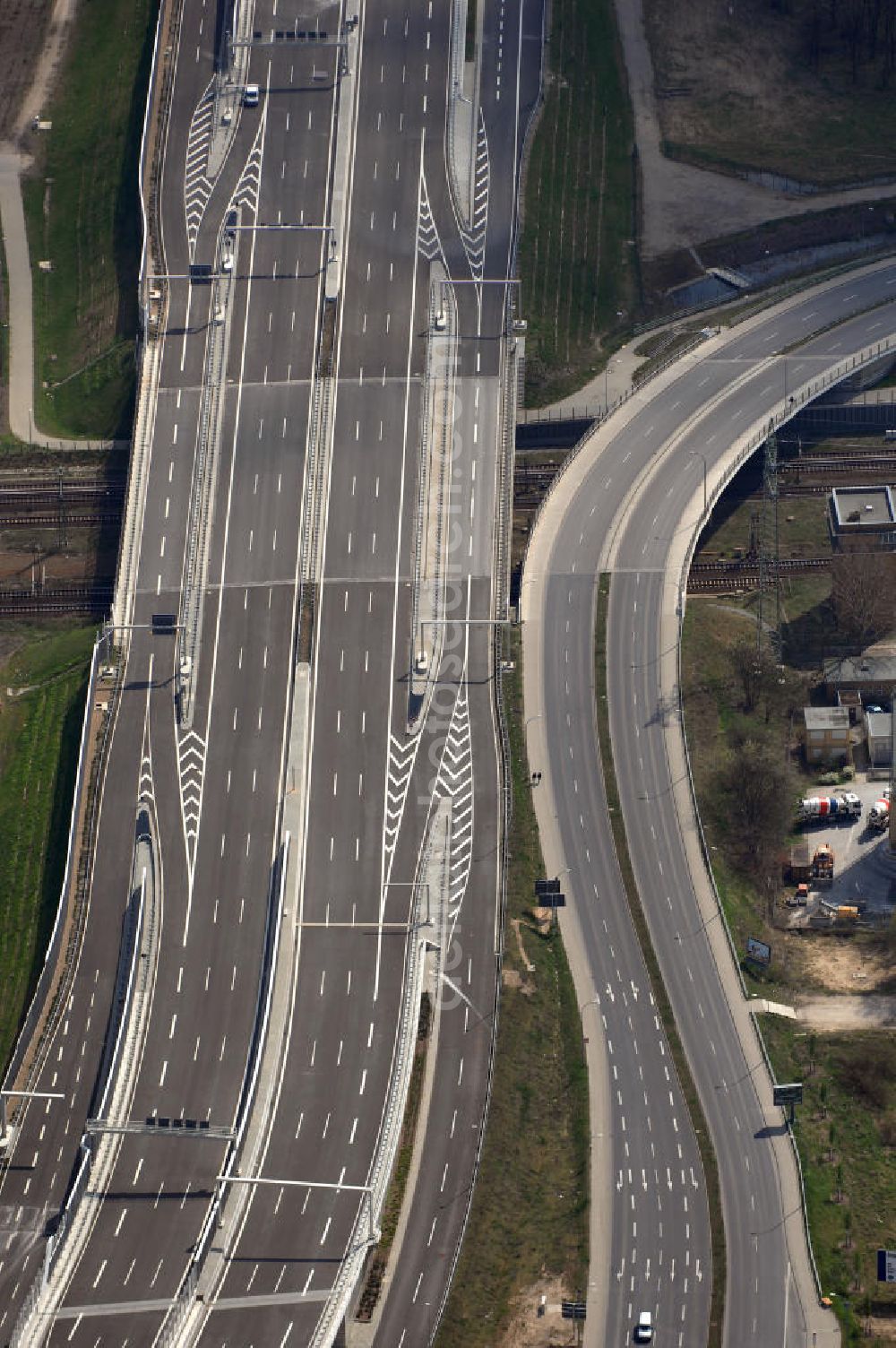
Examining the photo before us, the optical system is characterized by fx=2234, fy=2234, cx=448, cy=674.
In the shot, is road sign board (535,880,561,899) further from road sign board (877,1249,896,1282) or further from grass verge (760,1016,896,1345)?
road sign board (877,1249,896,1282)

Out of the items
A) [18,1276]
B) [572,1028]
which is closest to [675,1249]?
[572,1028]

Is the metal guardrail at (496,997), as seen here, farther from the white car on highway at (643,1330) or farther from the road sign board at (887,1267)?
the road sign board at (887,1267)

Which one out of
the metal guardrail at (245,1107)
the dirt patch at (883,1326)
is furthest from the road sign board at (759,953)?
the metal guardrail at (245,1107)

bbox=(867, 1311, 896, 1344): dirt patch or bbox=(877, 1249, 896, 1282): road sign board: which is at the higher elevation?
bbox=(877, 1249, 896, 1282): road sign board

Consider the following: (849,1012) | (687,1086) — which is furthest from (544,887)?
(849,1012)

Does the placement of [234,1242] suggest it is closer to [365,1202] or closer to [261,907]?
[365,1202]

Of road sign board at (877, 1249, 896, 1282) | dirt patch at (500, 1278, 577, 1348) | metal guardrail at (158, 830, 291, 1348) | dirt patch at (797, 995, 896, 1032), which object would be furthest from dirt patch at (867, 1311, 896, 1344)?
metal guardrail at (158, 830, 291, 1348)
